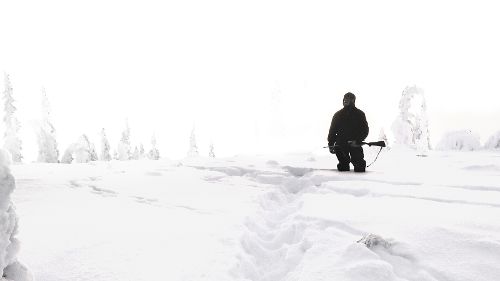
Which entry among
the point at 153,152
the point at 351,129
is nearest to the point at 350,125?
the point at 351,129

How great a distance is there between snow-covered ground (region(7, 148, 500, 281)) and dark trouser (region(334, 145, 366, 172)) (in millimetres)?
1978

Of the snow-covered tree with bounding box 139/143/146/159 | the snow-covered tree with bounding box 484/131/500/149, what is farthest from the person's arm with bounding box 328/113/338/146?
the snow-covered tree with bounding box 139/143/146/159

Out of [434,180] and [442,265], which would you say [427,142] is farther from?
[442,265]

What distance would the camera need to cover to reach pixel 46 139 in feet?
137

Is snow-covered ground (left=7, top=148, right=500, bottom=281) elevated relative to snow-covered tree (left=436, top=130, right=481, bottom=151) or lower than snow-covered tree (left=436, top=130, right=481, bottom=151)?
lower

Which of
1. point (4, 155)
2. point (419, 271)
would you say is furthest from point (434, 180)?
A: point (4, 155)

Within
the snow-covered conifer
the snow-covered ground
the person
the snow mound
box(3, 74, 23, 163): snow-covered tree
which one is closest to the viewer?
the snow-covered ground

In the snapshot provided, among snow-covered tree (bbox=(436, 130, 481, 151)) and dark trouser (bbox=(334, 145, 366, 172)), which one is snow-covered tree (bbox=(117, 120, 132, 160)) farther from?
dark trouser (bbox=(334, 145, 366, 172))

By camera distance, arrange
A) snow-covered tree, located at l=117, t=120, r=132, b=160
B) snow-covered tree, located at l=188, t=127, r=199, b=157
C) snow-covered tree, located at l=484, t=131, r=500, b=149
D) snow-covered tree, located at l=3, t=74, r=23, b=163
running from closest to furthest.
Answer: snow-covered tree, located at l=484, t=131, r=500, b=149
snow-covered tree, located at l=3, t=74, r=23, b=163
snow-covered tree, located at l=117, t=120, r=132, b=160
snow-covered tree, located at l=188, t=127, r=199, b=157

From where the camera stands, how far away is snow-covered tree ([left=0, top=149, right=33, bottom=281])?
2.58 metres

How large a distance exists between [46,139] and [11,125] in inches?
180

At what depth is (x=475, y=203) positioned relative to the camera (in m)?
5.66

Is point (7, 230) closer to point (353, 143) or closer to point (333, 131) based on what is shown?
point (353, 143)

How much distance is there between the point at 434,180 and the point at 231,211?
4.67 m
